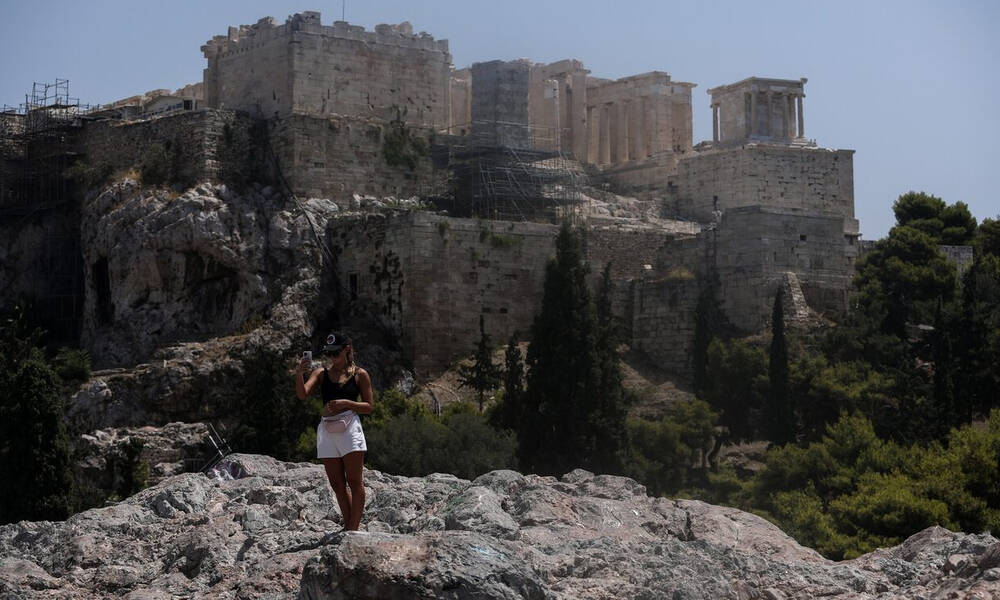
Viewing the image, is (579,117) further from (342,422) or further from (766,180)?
(342,422)

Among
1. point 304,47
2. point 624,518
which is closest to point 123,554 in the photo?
point 624,518

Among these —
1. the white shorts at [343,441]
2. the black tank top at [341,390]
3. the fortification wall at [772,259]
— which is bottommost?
the white shorts at [343,441]

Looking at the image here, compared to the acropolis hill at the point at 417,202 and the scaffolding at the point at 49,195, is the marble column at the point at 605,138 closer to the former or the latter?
the acropolis hill at the point at 417,202

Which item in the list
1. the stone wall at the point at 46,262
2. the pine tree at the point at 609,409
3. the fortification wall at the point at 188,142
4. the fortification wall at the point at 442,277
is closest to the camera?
the pine tree at the point at 609,409

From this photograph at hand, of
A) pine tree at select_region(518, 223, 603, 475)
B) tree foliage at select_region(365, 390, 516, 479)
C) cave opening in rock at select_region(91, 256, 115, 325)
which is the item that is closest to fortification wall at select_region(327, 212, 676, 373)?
pine tree at select_region(518, 223, 603, 475)

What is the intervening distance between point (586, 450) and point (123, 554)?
60.8 ft

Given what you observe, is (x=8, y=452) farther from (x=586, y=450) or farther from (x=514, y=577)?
(x=514, y=577)

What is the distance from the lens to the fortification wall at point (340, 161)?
4125 cm

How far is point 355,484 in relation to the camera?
1452 centimetres

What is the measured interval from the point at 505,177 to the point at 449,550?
100 ft

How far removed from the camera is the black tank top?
14.7 meters

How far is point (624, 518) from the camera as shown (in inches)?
650

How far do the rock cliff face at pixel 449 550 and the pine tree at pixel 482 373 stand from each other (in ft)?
60.7

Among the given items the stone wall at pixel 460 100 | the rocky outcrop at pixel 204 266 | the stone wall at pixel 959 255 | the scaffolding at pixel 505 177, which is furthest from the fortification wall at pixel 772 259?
the stone wall at pixel 460 100
